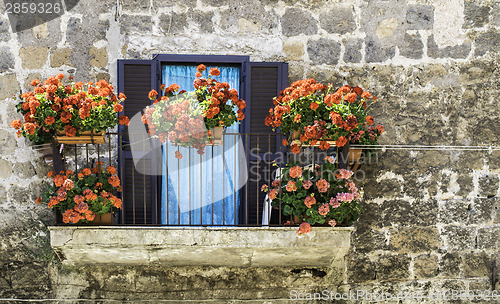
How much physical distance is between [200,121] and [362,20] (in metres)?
2.36

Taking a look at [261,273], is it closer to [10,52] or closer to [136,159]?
[136,159]

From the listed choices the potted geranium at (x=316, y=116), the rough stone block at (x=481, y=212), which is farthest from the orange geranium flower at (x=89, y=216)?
the rough stone block at (x=481, y=212)

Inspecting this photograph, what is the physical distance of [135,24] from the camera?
6.75 meters

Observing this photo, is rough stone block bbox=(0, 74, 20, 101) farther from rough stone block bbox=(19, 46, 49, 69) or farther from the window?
the window

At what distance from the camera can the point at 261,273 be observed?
6.70m

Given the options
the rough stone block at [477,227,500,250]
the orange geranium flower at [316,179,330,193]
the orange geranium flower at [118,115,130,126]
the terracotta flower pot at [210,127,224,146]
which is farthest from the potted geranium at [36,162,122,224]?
the rough stone block at [477,227,500,250]

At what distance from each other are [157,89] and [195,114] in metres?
0.95

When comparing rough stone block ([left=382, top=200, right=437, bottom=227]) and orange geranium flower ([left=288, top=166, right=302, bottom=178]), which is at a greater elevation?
orange geranium flower ([left=288, top=166, right=302, bottom=178])

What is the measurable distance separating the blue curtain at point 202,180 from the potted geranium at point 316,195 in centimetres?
71

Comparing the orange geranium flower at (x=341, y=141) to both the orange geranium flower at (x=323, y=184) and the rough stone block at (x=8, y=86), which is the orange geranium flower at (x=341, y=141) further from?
the rough stone block at (x=8, y=86)

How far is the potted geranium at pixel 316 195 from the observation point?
5.96 meters

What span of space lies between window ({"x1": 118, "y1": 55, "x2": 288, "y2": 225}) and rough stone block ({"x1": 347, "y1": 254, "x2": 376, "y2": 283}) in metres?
1.18

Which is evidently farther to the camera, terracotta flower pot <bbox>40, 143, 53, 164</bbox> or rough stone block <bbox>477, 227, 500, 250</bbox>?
rough stone block <bbox>477, 227, 500, 250</bbox>

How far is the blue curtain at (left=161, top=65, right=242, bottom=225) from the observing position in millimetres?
6754
